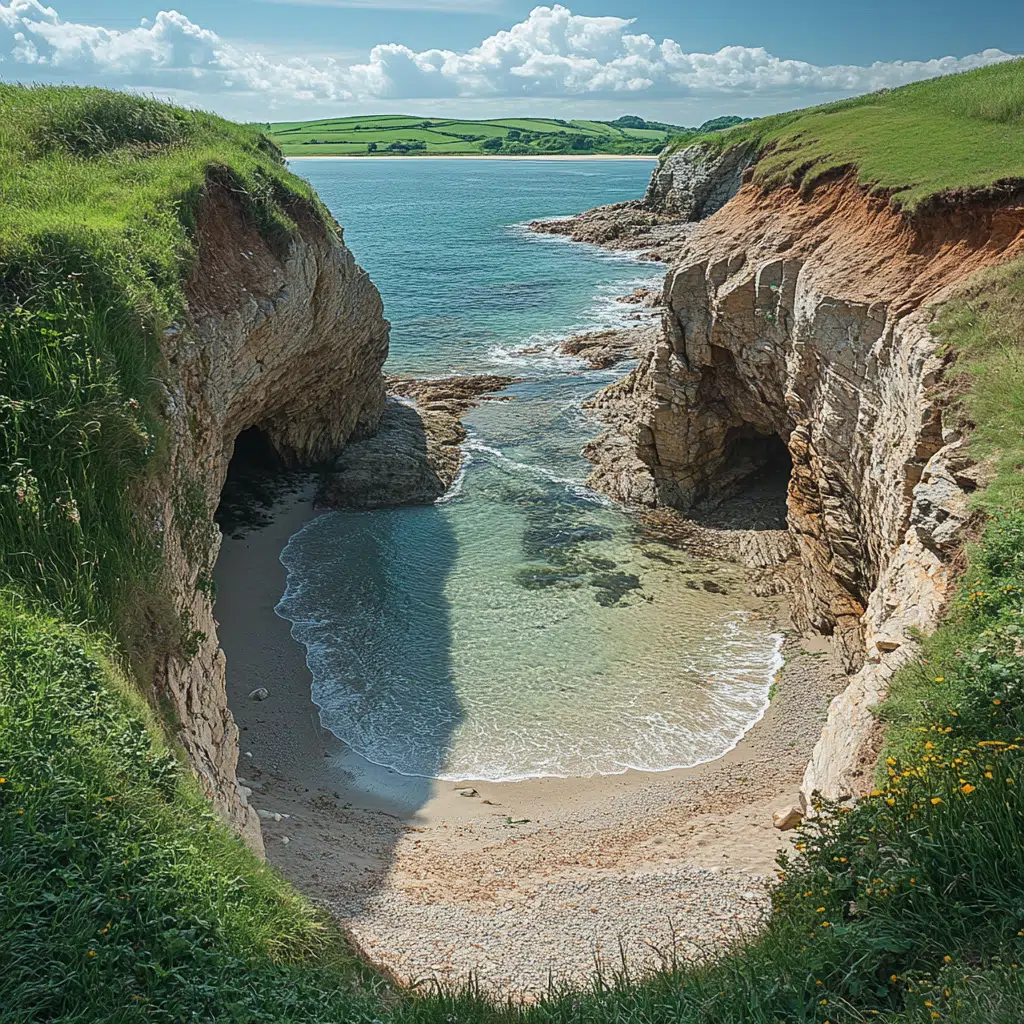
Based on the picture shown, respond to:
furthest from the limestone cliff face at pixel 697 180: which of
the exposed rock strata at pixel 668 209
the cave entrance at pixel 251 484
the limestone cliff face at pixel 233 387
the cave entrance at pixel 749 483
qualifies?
the cave entrance at pixel 251 484

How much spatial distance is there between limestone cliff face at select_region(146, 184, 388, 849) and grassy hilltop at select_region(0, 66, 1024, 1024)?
0.92 meters

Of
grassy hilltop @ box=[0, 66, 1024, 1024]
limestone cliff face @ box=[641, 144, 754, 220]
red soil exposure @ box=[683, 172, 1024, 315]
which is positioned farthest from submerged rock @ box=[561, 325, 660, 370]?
limestone cliff face @ box=[641, 144, 754, 220]

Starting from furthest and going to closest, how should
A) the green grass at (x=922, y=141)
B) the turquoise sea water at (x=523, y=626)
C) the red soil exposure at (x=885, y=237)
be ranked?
the green grass at (x=922, y=141) → the turquoise sea water at (x=523, y=626) → the red soil exposure at (x=885, y=237)

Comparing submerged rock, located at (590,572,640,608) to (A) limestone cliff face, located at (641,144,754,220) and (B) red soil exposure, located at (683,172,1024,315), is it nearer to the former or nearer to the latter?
(B) red soil exposure, located at (683,172,1024,315)

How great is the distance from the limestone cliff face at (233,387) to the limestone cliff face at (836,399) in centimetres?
725

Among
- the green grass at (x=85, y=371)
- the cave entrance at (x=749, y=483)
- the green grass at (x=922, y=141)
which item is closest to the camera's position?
the green grass at (x=85, y=371)

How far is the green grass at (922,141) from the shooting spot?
48.3 ft

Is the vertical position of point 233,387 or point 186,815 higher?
point 233,387

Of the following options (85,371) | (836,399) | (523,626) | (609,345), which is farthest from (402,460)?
(609,345)

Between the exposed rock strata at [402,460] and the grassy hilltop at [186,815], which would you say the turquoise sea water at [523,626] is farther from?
the grassy hilltop at [186,815]

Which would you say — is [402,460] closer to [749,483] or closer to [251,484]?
[251,484]

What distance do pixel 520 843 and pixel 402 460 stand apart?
15.9 m

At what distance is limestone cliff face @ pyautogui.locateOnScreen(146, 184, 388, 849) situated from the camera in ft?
30.8

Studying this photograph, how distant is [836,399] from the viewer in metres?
15.6
